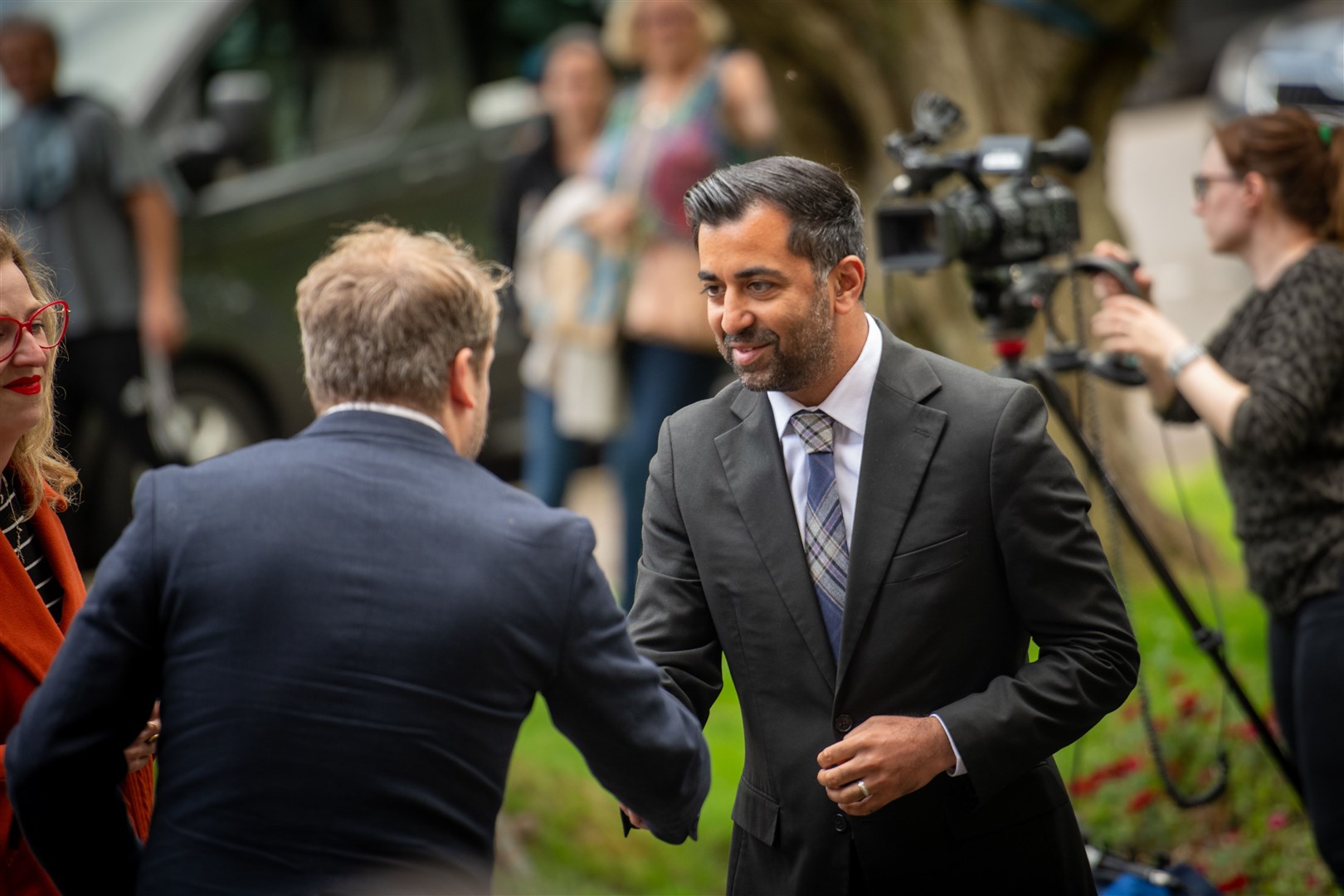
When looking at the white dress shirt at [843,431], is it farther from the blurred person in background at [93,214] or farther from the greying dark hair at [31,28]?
the greying dark hair at [31,28]

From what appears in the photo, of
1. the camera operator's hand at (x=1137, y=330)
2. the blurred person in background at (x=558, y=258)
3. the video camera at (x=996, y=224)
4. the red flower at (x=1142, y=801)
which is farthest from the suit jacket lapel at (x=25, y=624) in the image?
the blurred person in background at (x=558, y=258)

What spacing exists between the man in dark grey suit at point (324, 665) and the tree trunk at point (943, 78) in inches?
135

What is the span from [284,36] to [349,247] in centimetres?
577

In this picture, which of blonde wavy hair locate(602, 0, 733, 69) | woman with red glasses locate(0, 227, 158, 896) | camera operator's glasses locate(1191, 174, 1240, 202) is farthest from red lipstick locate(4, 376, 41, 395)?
blonde wavy hair locate(602, 0, 733, 69)

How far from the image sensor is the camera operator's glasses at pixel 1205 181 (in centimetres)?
374

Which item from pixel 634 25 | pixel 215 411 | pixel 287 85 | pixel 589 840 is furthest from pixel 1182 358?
pixel 287 85

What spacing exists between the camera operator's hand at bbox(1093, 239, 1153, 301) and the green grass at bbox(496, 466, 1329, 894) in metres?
1.29

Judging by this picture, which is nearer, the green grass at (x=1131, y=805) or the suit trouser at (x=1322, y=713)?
the suit trouser at (x=1322, y=713)

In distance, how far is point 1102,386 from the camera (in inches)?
233

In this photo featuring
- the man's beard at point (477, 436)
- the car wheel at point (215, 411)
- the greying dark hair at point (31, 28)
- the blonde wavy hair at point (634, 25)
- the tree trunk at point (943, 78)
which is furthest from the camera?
the car wheel at point (215, 411)

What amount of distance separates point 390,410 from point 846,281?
0.78 metres

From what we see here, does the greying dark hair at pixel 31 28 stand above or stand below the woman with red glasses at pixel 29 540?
above

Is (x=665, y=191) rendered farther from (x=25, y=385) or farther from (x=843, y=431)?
(x=25, y=385)

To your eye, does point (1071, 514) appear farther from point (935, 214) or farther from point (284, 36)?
point (284, 36)
